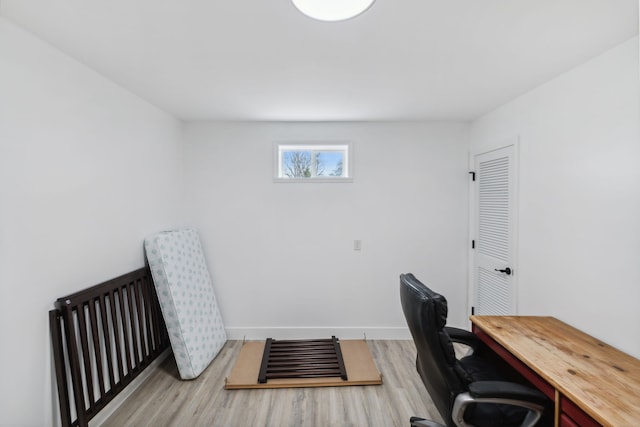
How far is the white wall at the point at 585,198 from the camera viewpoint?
1651 millimetres

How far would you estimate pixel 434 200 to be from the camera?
344 centimetres

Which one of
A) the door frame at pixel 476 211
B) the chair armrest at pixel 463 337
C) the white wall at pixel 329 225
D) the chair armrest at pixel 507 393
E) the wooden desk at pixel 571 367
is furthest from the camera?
the white wall at pixel 329 225

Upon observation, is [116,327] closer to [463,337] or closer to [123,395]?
[123,395]

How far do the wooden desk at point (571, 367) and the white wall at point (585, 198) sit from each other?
0.15 m

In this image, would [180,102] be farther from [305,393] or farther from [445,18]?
[305,393]

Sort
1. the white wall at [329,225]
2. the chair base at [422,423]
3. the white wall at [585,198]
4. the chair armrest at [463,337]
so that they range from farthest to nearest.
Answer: the white wall at [329,225]
the chair armrest at [463,337]
the chair base at [422,423]
the white wall at [585,198]

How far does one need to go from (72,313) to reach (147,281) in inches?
35.6

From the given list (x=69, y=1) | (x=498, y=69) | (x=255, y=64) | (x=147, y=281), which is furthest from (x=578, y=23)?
(x=147, y=281)

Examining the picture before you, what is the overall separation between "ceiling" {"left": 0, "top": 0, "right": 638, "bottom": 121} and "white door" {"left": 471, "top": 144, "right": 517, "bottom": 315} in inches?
24.5

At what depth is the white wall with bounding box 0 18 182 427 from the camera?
150 cm

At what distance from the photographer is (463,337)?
6.77 ft

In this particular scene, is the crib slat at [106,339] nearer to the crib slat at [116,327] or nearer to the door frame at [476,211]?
the crib slat at [116,327]

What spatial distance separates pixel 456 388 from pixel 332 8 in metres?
1.86

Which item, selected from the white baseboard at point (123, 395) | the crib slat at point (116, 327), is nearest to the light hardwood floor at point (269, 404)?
the white baseboard at point (123, 395)
